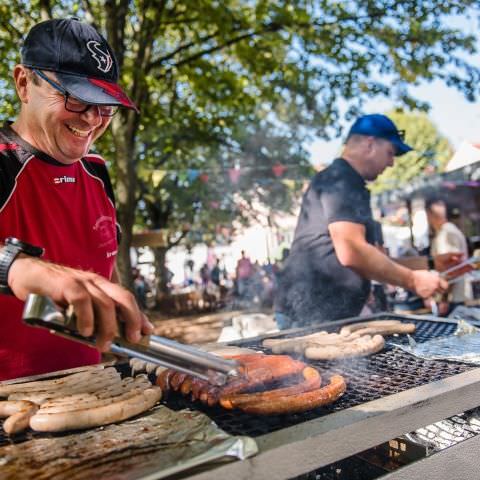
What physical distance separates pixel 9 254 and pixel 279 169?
11.4 meters

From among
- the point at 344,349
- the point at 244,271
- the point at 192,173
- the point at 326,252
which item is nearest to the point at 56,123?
the point at 344,349

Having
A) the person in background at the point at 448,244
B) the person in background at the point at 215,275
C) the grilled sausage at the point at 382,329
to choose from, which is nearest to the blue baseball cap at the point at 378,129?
the grilled sausage at the point at 382,329

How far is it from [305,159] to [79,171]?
11.6 m

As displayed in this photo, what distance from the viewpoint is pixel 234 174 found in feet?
43.1

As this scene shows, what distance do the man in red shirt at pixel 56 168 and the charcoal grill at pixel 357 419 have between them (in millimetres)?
734

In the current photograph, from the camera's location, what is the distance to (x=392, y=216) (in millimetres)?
21297

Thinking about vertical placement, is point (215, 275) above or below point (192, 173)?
below

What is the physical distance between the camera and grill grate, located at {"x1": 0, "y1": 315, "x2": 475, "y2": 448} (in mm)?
1562

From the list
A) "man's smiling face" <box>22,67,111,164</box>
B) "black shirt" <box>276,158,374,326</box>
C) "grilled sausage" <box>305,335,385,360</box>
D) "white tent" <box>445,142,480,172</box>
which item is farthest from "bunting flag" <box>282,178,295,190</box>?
"man's smiling face" <box>22,67,111,164</box>

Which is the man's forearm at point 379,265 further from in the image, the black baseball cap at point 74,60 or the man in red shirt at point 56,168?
the black baseball cap at point 74,60

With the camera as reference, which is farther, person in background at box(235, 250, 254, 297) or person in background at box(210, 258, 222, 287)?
person in background at box(210, 258, 222, 287)

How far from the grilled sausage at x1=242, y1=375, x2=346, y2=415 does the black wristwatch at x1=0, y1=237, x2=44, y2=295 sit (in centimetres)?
87

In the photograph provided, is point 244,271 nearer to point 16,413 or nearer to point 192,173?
point 192,173

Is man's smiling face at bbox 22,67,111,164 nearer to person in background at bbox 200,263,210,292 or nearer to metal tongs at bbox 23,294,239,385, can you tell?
metal tongs at bbox 23,294,239,385
